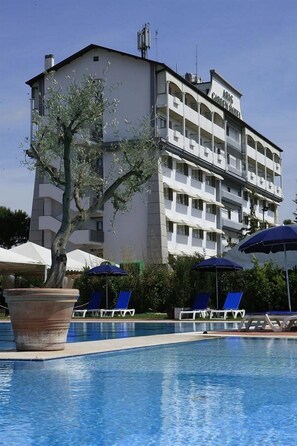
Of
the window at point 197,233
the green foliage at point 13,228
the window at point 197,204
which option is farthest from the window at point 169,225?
the green foliage at point 13,228

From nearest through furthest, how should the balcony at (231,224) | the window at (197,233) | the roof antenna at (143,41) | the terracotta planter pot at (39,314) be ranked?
the terracotta planter pot at (39,314) → the roof antenna at (143,41) → the window at (197,233) → the balcony at (231,224)

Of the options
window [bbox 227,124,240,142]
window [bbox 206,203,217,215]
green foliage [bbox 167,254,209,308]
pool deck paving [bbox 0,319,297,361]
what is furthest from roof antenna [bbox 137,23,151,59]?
pool deck paving [bbox 0,319,297,361]

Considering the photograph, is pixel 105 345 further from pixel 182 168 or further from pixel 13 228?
pixel 13 228

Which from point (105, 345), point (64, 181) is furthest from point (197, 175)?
point (105, 345)

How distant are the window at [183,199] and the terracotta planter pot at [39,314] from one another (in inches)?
1468

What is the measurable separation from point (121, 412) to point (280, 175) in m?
69.5

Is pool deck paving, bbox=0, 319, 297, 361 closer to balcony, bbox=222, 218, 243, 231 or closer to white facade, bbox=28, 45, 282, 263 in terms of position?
white facade, bbox=28, 45, 282, 263

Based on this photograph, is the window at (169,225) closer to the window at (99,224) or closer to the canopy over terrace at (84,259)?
the window at (99,224)

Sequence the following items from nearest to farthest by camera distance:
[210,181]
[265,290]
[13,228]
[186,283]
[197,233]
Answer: [265,290] → [186,283] → [197,233] → [210,181] → [13,228]

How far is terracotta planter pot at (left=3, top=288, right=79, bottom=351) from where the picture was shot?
10.4m

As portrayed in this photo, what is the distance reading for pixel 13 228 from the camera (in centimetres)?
5841

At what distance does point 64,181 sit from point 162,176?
1263 inches

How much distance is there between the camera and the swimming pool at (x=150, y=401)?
4.78 metres

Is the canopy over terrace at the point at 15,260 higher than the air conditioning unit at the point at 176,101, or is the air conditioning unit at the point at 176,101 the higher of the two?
the air conditioning unit at the point at 176,101
